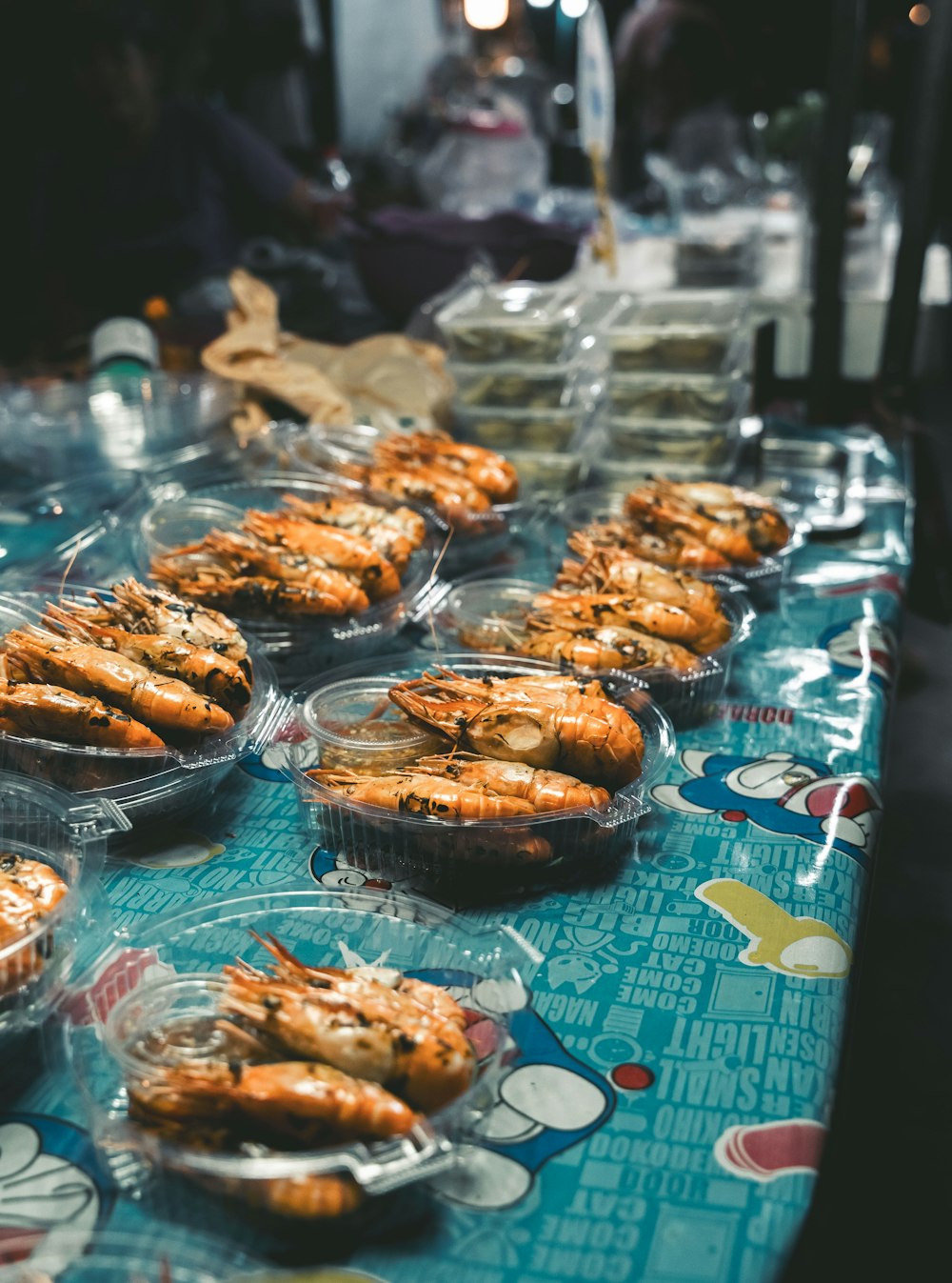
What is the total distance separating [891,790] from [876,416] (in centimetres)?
126

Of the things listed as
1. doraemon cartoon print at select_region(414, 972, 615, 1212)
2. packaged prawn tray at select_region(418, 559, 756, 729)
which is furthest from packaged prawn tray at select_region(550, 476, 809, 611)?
doraemon cartoon print at select_region(414, 972, 615, 1212)

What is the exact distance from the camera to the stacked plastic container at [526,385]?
8.78 ft

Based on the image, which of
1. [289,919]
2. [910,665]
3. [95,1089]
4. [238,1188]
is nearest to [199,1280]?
[238,1188]

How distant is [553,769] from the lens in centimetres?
141

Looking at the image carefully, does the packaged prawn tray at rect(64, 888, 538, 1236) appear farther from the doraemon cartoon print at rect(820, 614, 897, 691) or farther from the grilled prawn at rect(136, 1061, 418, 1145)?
the doraemon cartoon print at rect(820, 614, 897, 691)

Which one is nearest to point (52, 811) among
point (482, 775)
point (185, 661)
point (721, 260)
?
point (185, 661)

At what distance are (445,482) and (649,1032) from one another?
144 cm

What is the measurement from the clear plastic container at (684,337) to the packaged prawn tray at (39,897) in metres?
1.86

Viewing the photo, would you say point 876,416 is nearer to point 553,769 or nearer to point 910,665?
point 910,665

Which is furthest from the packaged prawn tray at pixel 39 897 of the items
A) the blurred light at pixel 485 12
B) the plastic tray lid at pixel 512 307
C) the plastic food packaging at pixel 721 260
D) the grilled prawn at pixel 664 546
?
the blurred light at pixel 485 12

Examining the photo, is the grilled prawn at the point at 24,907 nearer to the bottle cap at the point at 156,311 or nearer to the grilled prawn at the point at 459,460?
the grilled prawn at the point at 459,460

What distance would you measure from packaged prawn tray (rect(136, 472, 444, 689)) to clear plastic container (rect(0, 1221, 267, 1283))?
39.6 inches

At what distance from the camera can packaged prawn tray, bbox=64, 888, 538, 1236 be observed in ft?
2.89

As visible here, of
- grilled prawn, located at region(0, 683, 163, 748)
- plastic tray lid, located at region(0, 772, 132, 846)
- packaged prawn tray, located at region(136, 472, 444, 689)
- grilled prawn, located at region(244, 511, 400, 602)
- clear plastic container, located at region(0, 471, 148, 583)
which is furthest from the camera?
clear plastic container, located at region(0, 471, 148, 583)
